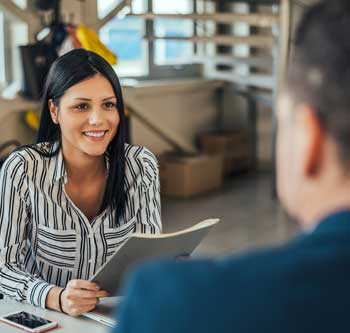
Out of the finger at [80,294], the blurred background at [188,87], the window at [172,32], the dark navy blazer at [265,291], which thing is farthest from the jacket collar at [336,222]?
the window at [172,32]

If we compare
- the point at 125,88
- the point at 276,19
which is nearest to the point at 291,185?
the point at 125,88

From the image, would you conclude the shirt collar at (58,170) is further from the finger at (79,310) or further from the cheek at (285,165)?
the cheek at (285,165)

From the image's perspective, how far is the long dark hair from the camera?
223cm

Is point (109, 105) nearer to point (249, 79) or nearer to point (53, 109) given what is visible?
point (53, 109)

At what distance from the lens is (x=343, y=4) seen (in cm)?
76

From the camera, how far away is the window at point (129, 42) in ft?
21.9

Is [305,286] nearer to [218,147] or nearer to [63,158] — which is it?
[63,158]

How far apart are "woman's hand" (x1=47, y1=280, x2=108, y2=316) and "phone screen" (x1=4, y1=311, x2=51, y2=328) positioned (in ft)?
0.25

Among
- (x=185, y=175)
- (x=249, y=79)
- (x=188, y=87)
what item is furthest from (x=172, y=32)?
(x=185, y=175)

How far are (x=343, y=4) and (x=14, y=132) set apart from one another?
507 cm

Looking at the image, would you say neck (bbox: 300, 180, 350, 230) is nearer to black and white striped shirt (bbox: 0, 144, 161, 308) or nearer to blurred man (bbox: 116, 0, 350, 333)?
blurred man (bbox: 116, 0, 350, 333)

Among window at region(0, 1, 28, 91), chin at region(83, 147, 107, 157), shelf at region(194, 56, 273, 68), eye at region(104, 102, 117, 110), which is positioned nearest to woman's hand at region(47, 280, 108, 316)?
chin at region(83, 147, 107, 157)

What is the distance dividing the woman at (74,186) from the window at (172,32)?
4.86 metres

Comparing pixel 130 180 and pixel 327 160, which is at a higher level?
pixel 327 160
